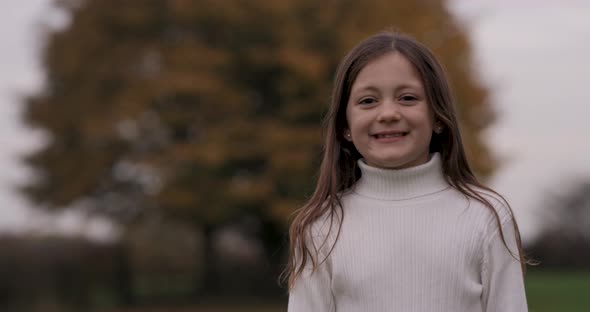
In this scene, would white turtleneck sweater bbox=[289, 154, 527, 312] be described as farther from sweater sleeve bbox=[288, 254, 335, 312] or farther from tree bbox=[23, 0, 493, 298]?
tree bbox=[23, 0, 493, 298]

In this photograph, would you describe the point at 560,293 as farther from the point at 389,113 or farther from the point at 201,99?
the point at 389,113

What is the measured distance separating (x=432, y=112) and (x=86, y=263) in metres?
19.2

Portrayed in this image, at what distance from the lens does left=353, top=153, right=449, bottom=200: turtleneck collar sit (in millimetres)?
2783

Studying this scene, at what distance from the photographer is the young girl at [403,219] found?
8.75 feet

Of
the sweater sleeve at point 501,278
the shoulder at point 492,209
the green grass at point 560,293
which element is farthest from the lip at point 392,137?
the green grass at point 560,293

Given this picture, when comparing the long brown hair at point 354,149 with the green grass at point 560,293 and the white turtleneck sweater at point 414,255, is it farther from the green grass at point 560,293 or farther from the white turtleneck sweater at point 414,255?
the green grass at point 560,293

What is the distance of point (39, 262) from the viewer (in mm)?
20594

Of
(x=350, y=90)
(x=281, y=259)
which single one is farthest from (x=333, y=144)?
(x=281, y=259)

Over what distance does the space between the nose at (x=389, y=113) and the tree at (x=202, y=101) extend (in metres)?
17.2

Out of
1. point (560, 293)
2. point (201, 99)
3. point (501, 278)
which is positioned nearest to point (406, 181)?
point (501, 278)

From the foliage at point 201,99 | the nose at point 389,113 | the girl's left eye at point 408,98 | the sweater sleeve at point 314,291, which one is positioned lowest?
the sweater sleeve at point 314,291

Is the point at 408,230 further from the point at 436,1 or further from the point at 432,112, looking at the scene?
the point at 436,1

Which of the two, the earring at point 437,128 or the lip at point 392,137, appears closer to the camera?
the lip at point 392,137

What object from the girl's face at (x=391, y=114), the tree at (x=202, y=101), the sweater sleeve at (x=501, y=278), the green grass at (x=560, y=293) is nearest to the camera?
the sweater sleeve at (x=501, y=278)
